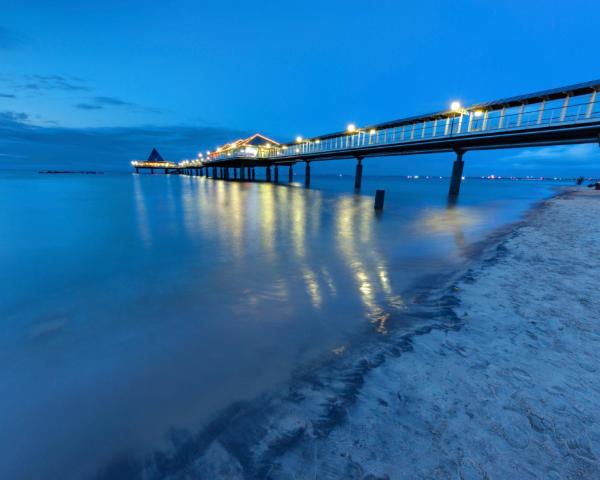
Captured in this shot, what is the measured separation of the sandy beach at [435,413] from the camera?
2043mm

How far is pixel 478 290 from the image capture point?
16.7 feet

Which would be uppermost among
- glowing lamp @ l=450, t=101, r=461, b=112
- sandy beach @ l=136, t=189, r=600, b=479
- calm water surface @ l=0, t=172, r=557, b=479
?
glowing lamp @ l=450, t=101, r=461, b=112

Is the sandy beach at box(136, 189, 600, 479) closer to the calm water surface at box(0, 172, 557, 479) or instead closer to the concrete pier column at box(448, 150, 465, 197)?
the calm water surface at box(0, 172, 557, 479)

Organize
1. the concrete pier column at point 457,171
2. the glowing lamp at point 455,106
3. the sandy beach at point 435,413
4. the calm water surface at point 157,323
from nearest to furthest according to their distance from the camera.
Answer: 1. the sandy beach at point 435,413
2. the calm water surface at point 157,323
3. the glowing lamp at point 455,106
4. the concrete pier column at point 457,171

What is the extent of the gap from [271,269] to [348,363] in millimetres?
3960

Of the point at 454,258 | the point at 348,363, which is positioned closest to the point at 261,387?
the point at 348,363

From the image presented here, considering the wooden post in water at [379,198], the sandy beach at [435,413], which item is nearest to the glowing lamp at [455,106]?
the wooden post in water at [379,198]

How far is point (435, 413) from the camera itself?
96.7 inches

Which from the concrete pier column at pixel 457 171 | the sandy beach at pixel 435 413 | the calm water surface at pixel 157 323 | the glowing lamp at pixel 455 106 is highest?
the glowing lamp at pixel 455 106

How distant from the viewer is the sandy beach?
2043 millimetres

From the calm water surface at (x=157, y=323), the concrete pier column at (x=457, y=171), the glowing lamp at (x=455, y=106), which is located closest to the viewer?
the calm water surface at (x=157, y=323)

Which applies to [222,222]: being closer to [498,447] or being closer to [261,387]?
[261,387]

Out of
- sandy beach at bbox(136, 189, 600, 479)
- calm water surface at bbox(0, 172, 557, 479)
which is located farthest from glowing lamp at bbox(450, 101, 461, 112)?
sandy beach at bbox(136, 189, 600, 479)

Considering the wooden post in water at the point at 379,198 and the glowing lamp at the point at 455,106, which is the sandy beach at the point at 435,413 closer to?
the wooden post in water at the point at 379,198
